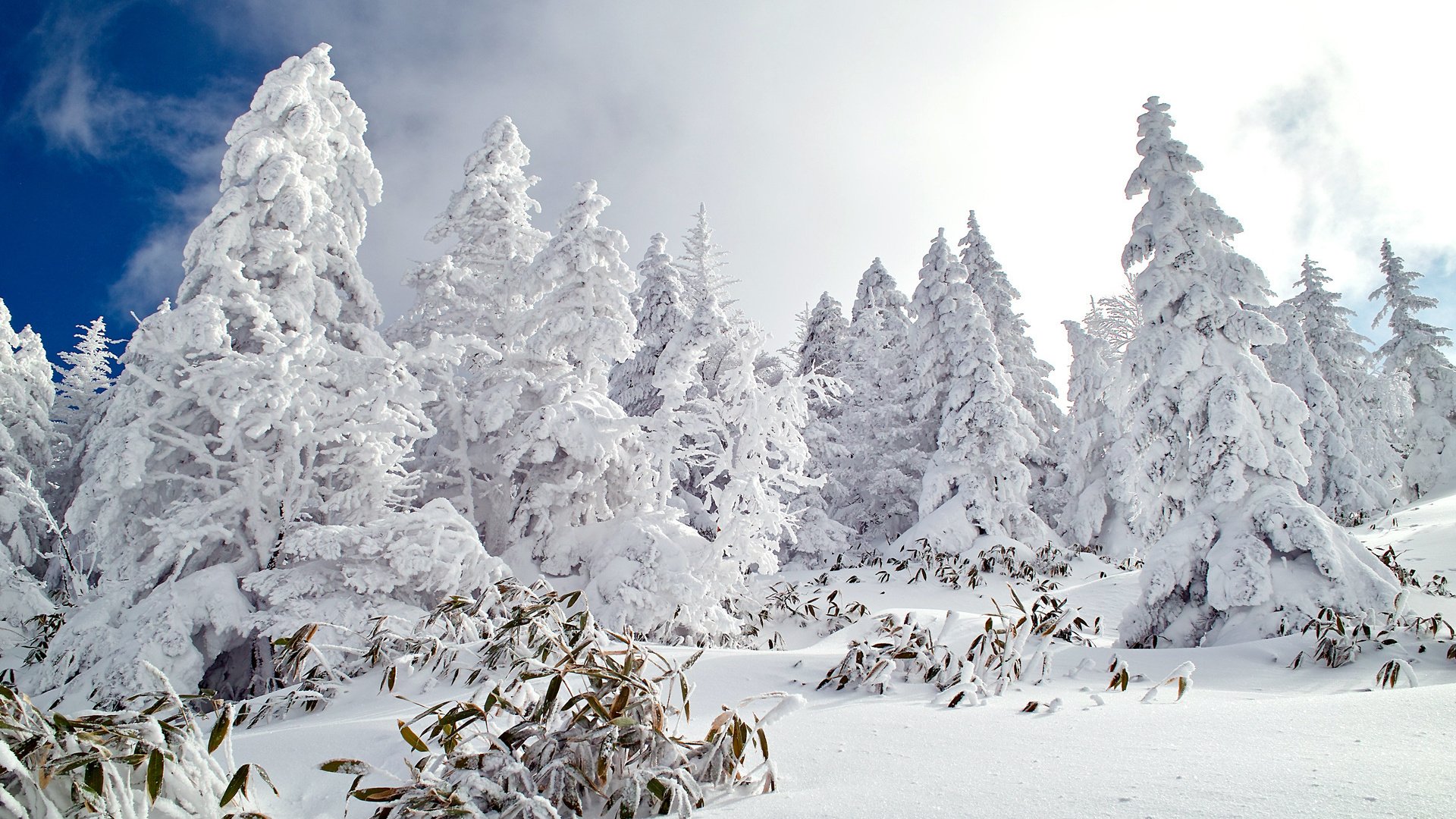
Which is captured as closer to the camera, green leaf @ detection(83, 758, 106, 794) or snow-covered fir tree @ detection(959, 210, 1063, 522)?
green leaf @ detection(83, 758, 106, 794)

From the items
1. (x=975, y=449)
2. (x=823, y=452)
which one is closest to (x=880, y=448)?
(x=823, y=452)

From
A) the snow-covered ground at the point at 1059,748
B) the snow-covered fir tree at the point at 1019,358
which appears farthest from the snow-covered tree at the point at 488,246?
the snow-covered fir tree at the point at 1019,358


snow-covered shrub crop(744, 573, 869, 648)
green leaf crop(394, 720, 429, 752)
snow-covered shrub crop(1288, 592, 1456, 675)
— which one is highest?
green leaf crop(394, 720, 429, 752)

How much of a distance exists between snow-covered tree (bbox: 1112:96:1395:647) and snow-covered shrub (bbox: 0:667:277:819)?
29.7ft

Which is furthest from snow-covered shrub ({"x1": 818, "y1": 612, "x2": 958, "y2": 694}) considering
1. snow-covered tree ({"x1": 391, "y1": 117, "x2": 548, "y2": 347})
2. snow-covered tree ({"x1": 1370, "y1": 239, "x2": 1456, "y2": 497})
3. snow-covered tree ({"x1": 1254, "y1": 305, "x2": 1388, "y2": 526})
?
snow-covered tree ({"x1": 1370, "y1": 239, "x2": 1456, "y2": 497})

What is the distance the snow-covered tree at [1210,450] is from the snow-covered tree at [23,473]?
16.2 m

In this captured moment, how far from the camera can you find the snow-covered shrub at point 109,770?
67.5 inches

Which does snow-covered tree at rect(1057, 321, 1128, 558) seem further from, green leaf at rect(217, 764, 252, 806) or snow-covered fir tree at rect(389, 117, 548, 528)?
green leaf at rect(217, 764, 252, 806)

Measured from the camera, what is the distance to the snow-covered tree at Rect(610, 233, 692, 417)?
789 inches

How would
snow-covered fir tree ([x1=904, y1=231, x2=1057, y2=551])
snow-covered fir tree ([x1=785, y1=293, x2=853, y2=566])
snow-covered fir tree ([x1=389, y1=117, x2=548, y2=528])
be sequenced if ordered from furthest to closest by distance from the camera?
snow-covered fir tree ([x1=785, y1=293, x2=853, y2=566]) → snow-covered fir tree ([x1=904, y1=231, x2=1057, y2=551]) → snow-covered fir tree ([x1=389, y1=117, x2=548, y2=528])

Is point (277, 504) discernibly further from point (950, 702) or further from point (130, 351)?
point (950, 702)

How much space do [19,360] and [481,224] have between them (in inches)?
Result: 679

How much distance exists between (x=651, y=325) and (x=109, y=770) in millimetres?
19598

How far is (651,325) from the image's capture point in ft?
68.8
